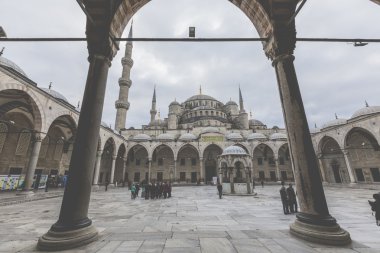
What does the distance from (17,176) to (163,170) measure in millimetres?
17793

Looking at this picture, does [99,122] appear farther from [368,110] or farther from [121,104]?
[368,110]

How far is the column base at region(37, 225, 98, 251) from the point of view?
2.88 metres

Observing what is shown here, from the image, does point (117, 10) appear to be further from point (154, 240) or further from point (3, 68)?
point (3, 68)

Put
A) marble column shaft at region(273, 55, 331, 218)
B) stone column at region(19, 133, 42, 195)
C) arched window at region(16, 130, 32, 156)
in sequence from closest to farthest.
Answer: marble column shaft at region(273, 55, 331, 218)
stone column at region(19, 133, 42, 195)
arched window at region(16, 130, 32, 156)

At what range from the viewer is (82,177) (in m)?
3.39

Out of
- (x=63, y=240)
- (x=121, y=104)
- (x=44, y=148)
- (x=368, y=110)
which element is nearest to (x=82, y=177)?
(x=63, y=240)

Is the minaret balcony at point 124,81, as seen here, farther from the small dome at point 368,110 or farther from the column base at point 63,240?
the small dome at point 368,110

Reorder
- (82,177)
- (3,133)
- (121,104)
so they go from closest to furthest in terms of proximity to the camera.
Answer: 1. (82,177)
2. (3,133)
3. (121,104)

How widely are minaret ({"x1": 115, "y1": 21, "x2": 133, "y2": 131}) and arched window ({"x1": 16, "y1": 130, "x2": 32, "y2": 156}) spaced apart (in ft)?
50.3

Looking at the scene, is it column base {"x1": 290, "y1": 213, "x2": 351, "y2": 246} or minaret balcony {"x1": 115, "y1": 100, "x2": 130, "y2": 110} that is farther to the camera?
minaret balcony {"x1": 115, "y1": 100, "x2": 130, "y2": 110}

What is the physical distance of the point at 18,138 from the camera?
51.6 feet

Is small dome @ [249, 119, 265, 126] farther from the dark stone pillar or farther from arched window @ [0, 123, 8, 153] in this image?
the dark stone pillar

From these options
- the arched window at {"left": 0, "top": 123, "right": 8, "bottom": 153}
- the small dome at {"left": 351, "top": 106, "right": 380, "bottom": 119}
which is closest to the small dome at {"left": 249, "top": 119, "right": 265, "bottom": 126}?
the small dome at {"left": 351, "top": 106, "right": 380, "bottom": 119}

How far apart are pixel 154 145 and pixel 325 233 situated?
82.8 ft
